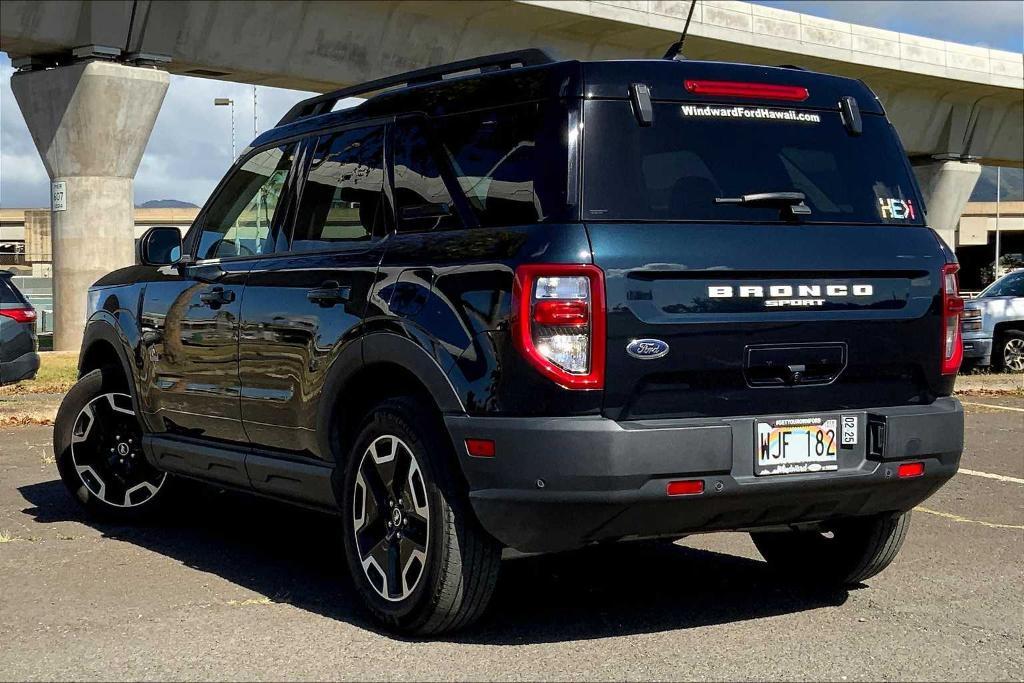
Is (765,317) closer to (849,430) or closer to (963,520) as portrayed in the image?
(849,430)

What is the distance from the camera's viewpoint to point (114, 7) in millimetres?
23562

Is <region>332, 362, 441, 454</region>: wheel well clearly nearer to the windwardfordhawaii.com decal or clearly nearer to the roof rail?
the roof rail

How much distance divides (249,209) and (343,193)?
2.84 feet

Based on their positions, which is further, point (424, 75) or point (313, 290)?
point (424, 75)

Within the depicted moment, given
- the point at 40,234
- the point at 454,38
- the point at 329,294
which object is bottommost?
the point at 40,234

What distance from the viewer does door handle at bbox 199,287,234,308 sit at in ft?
21.4

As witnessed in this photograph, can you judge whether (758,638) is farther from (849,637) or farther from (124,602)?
(124,602)

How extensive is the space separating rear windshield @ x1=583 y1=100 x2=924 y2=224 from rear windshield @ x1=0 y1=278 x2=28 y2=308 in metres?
9.99

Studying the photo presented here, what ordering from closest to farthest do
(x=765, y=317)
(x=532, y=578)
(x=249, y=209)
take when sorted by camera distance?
1. (x=765, y=317)
2. (x=532, y=578)
3. (x=249, y=209)

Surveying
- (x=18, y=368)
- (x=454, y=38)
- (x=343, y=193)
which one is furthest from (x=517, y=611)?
(x=454, y=38)

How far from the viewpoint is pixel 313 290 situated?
19.2 ft

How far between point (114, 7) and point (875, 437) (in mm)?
20705

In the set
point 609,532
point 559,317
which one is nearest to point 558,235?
point 559,317

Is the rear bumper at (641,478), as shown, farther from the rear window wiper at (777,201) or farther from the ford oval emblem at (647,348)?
the rear window wiper at (777,201)
